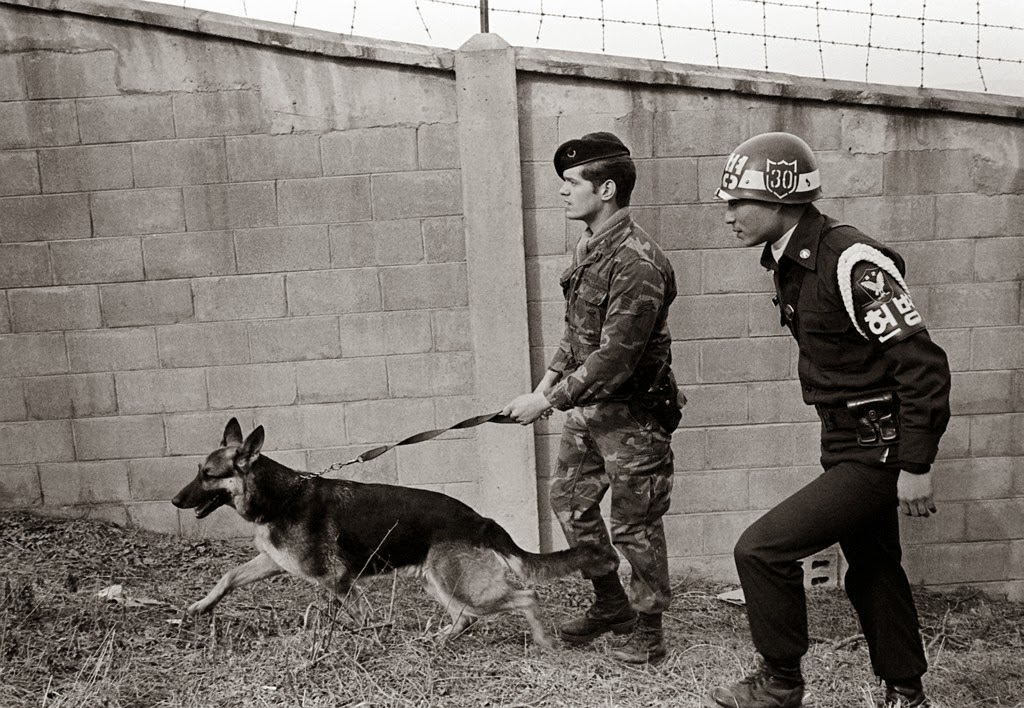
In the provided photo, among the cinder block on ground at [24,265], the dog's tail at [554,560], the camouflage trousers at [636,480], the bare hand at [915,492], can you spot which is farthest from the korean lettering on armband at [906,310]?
the cinder block on ground at [24,265]

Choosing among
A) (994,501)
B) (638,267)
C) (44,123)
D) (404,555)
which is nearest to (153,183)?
(44,123)

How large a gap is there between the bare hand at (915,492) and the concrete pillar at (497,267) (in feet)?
8.59

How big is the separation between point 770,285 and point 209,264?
3.21m

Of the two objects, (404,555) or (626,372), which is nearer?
(626,372)

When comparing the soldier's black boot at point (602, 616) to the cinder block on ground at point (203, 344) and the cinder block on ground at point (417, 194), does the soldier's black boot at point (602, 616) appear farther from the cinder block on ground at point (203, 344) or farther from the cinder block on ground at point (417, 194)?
Answer: the cinder block on ground at point (203, 344)

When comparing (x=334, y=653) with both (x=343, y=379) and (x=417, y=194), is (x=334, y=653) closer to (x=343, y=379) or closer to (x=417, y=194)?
(x=343, y=379)

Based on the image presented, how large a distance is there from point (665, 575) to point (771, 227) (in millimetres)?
1586

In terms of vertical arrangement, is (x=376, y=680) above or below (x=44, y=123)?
below

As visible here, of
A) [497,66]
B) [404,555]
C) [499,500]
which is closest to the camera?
[404,555]

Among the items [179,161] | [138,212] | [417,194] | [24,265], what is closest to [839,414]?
[417,194]

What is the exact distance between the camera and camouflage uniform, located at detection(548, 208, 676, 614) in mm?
3568

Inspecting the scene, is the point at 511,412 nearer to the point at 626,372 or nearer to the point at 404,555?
the point at 626,372

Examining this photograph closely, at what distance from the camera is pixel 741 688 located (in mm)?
3166

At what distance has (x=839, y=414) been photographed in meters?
3.03
